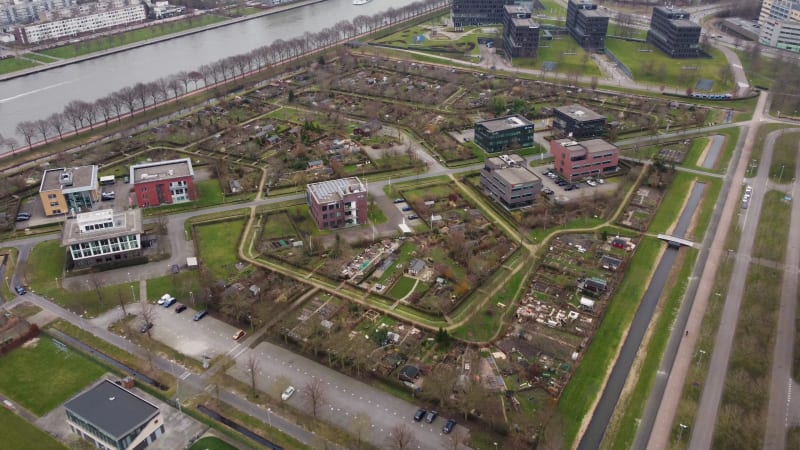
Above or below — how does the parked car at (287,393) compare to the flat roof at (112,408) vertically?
below

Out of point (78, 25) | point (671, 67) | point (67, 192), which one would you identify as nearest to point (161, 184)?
point (67, 192)

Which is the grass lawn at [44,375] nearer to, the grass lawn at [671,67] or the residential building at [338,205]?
the residential building at [338,205]

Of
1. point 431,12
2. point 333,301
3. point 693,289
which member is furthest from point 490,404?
point 431,12

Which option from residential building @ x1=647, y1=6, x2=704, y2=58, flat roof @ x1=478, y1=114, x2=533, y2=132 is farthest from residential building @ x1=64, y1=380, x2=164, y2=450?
residential building @ x1=647, y1=6, x2=704, y2=58

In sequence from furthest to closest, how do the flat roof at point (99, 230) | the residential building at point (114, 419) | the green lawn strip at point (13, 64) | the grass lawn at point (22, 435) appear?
the green lawn strip at point (13, 64), the flat roof at point (99, 230), the grass lawn at point (22, 435), the residential building at point (114, 419)

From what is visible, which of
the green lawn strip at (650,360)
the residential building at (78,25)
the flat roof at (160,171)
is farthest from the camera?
the residential building at (78,25)

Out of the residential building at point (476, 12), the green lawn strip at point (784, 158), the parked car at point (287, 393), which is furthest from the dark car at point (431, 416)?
the residential building at point (476, 12)

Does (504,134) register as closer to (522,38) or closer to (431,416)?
(431,416)

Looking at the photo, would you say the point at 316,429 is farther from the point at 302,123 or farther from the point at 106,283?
the point at 302,123
